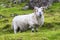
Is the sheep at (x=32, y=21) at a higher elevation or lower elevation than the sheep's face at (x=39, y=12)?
lower

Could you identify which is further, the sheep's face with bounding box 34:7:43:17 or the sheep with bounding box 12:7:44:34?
the sheep with bounding box 12:7:44:34

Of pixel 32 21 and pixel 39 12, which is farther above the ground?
pixel 39 12

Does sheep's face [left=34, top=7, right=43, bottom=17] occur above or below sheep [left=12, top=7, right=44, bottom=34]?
above

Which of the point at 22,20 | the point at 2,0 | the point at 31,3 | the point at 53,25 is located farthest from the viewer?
the point at 2,0

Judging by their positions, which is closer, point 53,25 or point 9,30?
point 9,30

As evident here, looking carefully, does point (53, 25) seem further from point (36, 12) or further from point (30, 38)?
point (30, 38)

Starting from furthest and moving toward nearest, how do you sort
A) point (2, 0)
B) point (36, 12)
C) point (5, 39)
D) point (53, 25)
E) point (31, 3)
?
point (2, 0), point (31, 3), point (53, 25), point (36, 12), point (5, 39)

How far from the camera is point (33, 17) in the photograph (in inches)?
1013

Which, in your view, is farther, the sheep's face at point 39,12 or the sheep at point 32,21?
the sheep at point 32,21

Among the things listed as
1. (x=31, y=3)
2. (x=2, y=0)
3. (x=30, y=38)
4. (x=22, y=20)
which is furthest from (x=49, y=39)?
(x=2, y=0)

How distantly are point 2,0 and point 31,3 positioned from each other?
3833 centimetres

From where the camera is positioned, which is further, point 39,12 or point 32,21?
point 32,21

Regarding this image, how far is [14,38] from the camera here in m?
19.9

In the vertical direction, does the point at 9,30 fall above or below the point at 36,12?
below
